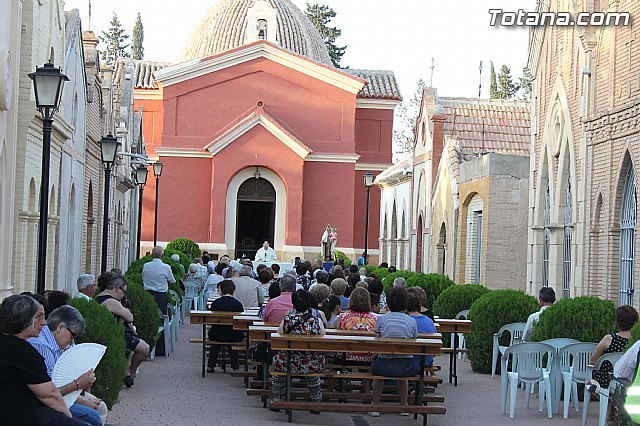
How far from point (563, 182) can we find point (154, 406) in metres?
12.6

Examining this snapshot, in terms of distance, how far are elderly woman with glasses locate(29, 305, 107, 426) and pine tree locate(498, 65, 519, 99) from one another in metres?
81.3

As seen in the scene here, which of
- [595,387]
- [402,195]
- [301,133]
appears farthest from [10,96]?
[301,133]

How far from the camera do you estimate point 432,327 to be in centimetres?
1383

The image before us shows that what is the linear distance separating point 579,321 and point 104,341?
264 inches

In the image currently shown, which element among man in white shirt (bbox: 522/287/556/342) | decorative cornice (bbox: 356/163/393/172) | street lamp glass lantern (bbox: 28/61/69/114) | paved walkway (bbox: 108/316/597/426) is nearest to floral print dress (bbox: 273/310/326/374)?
paved walkway (bbox: 108/316/597/426)

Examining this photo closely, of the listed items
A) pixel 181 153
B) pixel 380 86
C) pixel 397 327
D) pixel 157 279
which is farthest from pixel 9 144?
pixel 380 86

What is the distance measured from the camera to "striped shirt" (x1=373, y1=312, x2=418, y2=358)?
12.4 metres

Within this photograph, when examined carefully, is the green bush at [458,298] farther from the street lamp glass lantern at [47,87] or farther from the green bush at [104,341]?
the green bush at [104,341]

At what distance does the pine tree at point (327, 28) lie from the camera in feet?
272

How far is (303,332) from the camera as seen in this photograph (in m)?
12.5

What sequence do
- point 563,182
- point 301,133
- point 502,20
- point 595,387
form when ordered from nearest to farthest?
1. point 595,387
2. point 502,20
3. point 563,182
4. point 301,133

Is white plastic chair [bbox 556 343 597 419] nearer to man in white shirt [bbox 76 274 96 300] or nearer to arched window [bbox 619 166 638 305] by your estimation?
arched window [bbox 619 166 638 305]

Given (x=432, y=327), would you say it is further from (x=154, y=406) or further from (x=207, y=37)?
(x=207, y=37)

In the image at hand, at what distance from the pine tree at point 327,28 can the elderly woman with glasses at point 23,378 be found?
2982 inches
